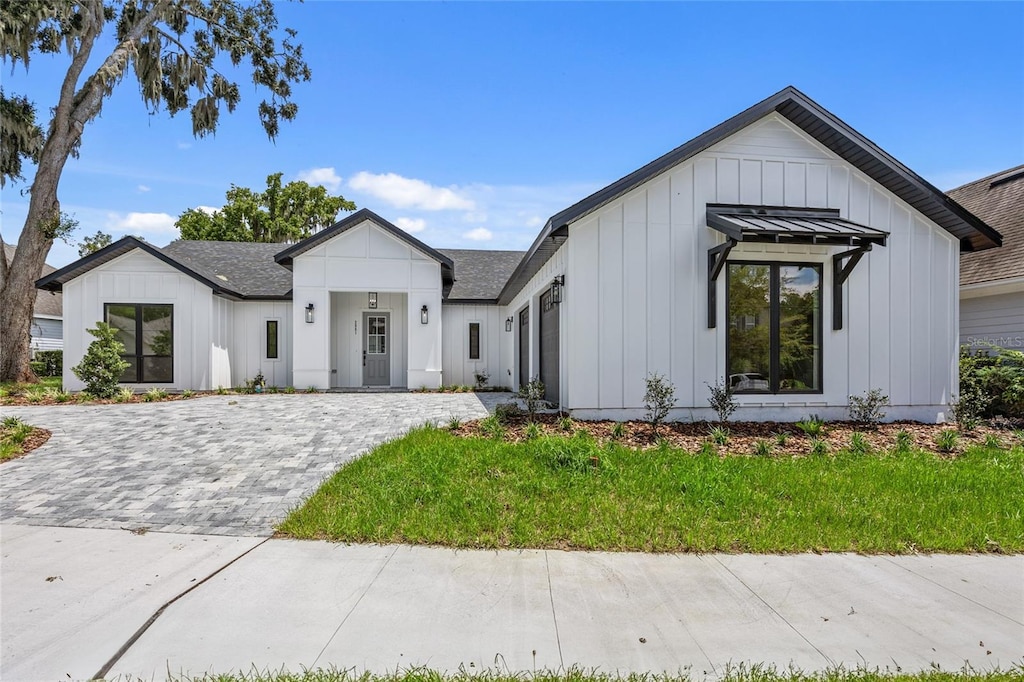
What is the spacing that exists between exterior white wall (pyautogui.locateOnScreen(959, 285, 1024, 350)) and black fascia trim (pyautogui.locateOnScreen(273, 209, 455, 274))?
12.2 metres

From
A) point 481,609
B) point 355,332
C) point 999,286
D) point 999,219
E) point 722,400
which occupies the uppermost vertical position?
point 999,219

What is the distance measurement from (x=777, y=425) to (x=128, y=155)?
18129mm

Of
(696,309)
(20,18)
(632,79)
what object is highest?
(20,18)

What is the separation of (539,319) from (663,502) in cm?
675

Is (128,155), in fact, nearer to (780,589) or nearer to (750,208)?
(750,208)

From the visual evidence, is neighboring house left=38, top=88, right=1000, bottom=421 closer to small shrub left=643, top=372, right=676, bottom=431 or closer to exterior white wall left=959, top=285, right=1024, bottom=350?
small shrub left=643, top=372, right=676, bottom=431

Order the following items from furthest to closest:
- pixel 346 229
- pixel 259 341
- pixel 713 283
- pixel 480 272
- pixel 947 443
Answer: pixel 480 272 → pixel 259 341 → pixel 346 229 → pixel 713 283 → pixel 947 443

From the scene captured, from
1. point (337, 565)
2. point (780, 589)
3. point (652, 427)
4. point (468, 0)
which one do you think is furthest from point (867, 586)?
point (468, 0)

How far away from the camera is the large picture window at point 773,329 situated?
7938 millimetres

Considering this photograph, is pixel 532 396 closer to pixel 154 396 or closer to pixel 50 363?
pixel 154 396

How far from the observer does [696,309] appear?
7.81 m

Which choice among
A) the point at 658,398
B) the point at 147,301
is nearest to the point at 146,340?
the point at 147,301

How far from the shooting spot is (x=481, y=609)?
2820 mm

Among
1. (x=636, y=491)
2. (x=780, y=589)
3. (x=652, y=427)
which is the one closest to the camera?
(x=780, y=589)
